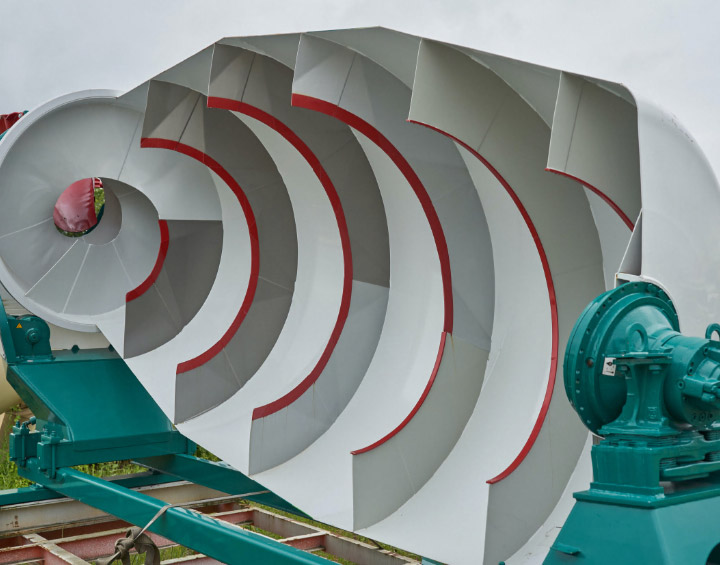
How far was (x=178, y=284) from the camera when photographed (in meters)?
5.26

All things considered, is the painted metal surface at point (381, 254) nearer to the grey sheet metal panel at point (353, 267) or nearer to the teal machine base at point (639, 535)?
the grey sheet metal panel at point (353, 267)

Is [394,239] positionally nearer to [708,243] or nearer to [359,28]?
[359,28]

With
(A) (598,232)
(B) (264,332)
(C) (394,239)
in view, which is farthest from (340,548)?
(A) (598,232)

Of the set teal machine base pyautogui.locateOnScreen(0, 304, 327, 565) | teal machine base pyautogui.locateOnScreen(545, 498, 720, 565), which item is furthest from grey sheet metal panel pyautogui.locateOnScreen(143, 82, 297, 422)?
teal machine base pyautogui.locateOnScreen(545, 498, 720, 565)

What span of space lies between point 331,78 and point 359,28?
17.9 inches

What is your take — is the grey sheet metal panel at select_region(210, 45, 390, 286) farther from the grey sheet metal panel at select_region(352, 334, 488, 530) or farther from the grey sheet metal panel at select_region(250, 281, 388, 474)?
the grey sheet metal panel at select_region(352, 334, 488, 530)

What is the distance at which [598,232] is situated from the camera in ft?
9.87

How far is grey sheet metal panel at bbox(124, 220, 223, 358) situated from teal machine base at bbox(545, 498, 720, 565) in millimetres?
3615

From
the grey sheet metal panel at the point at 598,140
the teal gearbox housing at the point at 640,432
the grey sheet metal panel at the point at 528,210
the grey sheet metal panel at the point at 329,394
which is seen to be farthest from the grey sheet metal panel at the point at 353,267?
the teal gearbox housing at the point at 640,432

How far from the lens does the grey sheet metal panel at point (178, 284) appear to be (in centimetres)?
511

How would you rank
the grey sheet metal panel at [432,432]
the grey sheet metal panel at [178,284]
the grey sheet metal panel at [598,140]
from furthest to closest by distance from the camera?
the grey sheet metal panel at [178,284], the grey sheet metal panel at [432,432], the grey sheet metal panel at [598,140]

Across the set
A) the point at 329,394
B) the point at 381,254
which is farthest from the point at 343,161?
the point at 329,394

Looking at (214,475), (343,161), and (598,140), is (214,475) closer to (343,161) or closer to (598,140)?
(343,161)

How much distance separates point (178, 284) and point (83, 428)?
3.94ft
